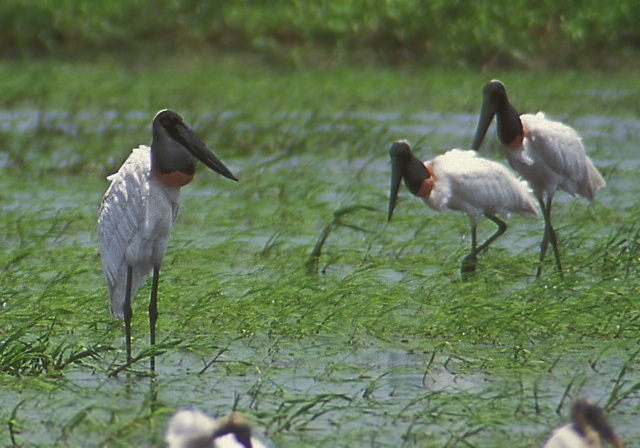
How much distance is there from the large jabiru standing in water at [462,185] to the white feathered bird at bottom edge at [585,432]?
398 centimetres

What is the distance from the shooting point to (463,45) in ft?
60.1

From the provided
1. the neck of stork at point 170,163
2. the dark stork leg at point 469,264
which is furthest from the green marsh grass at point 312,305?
the neck of stork at point 170,163

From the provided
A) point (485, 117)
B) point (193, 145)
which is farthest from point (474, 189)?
point (193, 145)

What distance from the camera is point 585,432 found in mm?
4320

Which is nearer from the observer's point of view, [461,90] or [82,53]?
[461,90]

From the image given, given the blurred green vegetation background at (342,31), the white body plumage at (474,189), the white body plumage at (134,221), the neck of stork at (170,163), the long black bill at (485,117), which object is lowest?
the blurred green vegetation background at (342,31)

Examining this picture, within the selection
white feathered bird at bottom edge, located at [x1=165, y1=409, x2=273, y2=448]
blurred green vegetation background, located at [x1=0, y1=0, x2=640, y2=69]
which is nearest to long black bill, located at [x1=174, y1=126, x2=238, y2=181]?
white feathered bird at bottom edge, located at [x1=165, y1=409, x2=273, y2=448]

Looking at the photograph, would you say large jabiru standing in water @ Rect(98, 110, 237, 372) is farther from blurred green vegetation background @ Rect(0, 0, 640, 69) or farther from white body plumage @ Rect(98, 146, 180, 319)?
blurred green vegetation background @ Rect(0, 0, 640, 69)

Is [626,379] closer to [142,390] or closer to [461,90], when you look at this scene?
[142,390]

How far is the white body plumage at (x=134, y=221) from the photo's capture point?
643 cm

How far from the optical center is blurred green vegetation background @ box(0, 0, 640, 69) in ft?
59.7

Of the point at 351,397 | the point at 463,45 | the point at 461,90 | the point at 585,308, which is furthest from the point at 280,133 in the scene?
the point at 351,397

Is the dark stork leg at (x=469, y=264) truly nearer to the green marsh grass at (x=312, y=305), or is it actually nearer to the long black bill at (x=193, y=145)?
the green marsh grass at (x=312, y=305)

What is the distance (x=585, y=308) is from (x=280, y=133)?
22.7 ft
